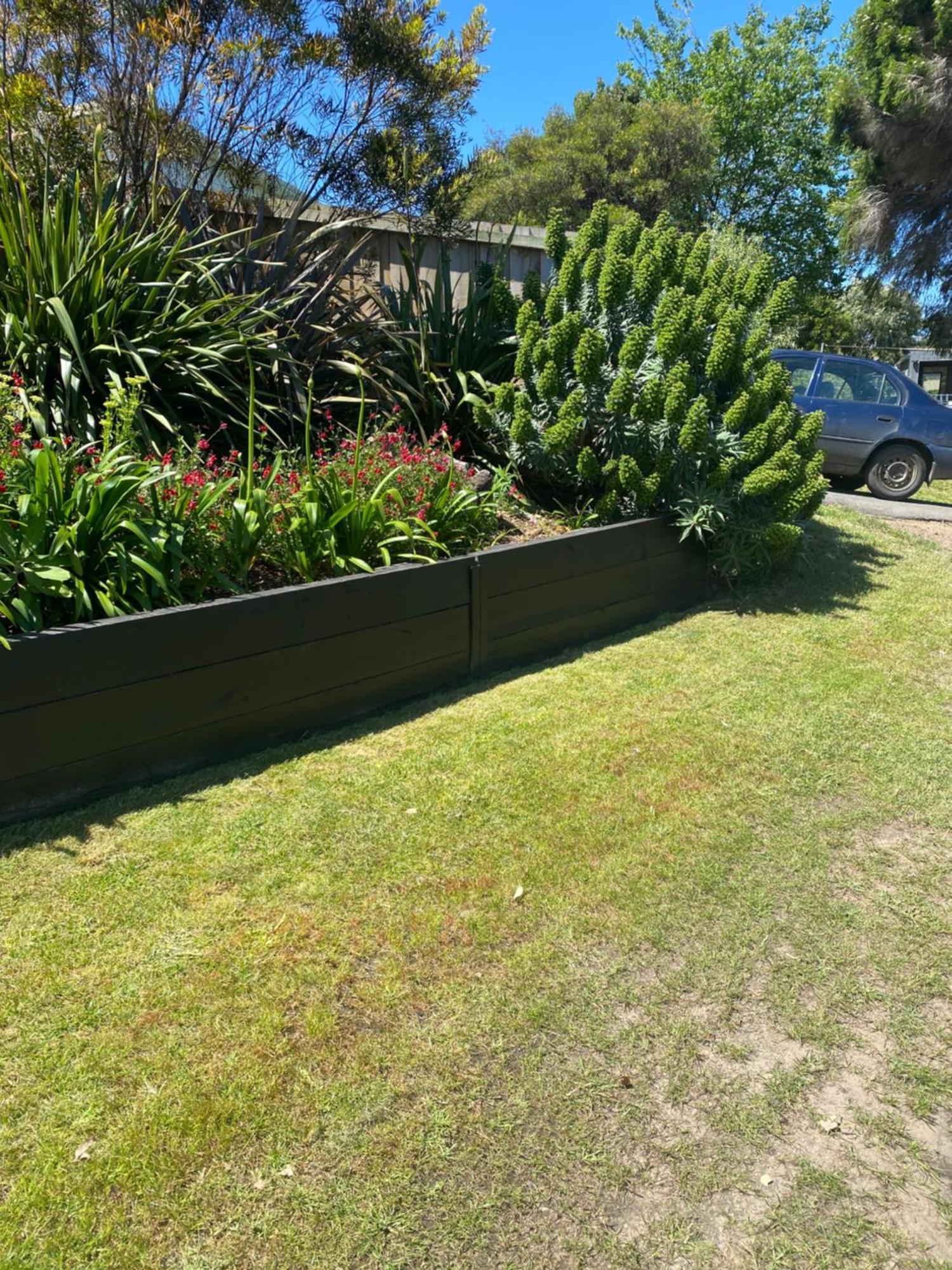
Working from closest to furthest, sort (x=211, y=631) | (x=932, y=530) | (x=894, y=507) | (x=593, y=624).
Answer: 1. (x=211, y=631)
2. (x=593, y=624)
3. (x=932, y=530)
4. (x=894, y=507)

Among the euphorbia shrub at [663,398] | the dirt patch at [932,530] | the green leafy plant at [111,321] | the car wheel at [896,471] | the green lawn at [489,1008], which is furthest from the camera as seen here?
the car wheel at [896,471]

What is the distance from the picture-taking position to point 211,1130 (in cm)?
178

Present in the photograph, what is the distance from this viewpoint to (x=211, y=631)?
3.11 meters

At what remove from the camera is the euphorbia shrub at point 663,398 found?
5062mm

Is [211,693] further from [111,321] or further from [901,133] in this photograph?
[901,133]

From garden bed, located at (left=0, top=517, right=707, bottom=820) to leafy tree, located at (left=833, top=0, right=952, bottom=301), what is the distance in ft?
62.9

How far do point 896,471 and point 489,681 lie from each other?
27.7ft

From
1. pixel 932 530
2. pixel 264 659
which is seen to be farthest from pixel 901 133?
pixel 264 659

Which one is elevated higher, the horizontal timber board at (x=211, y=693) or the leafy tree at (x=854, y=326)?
the leafy tree at (x=854, y=326)

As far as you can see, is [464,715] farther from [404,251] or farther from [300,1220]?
[404,251]

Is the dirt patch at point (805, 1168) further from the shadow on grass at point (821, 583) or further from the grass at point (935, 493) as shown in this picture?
the grass at point (935, 493)

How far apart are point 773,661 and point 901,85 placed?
1943cm

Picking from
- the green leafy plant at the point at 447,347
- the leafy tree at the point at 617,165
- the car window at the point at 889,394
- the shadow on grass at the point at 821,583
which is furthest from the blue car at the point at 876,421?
the leafy tree at the point at 617,165

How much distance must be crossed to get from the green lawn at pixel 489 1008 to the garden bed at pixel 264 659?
17 centimetres
